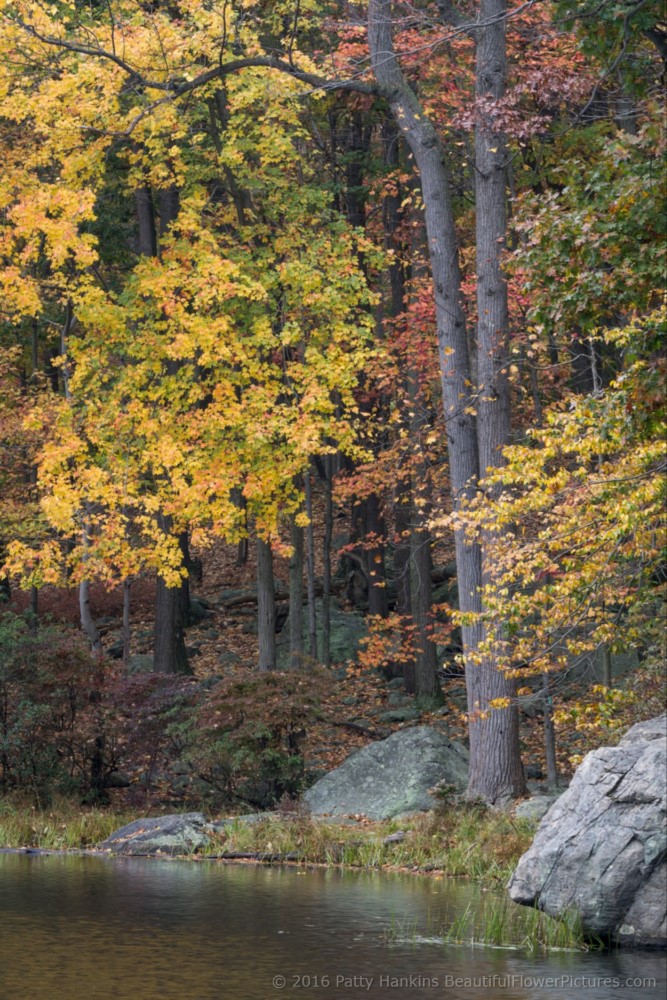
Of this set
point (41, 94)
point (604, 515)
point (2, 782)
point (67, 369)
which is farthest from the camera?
point (67, 369)

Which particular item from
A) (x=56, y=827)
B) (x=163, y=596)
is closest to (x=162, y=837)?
(x=56, y=827)

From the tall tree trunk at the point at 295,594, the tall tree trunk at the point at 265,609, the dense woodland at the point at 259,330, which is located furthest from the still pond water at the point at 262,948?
the tall tree trunk at the point at 295,594

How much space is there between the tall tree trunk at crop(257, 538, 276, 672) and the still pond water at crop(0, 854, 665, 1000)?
7430 mm

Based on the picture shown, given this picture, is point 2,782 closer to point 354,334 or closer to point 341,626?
point 354,334

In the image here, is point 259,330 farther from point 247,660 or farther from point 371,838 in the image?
point 247,660

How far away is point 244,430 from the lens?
19.8 m

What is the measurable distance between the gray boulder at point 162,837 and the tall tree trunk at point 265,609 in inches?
179

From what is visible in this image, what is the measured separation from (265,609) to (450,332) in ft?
19.4

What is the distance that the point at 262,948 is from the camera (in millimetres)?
9516

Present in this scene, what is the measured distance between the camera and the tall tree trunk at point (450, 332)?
56.4 feet

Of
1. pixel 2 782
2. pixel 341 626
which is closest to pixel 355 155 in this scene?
pixel 341 626

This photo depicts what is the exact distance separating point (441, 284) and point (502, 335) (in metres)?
1.57
